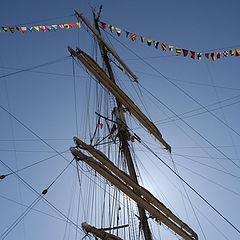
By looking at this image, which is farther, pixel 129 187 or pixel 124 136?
pixel 124 136

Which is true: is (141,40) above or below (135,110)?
above

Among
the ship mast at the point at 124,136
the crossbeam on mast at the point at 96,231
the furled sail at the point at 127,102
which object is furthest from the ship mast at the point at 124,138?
the crossbeam on mast at the point at 96,231

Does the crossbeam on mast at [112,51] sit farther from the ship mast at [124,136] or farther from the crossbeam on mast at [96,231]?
the crossbeam on mast at [96,231]

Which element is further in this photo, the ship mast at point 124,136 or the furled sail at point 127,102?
the furled sail at point 127,102

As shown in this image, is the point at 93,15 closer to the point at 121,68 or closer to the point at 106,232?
the point at 121,68

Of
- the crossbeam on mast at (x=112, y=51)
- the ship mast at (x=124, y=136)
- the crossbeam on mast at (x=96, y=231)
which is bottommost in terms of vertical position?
the crossbeam on mast at (x=96, y=231)

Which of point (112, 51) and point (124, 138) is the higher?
point (112, 51)

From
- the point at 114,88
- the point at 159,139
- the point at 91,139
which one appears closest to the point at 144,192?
the point at 91,139

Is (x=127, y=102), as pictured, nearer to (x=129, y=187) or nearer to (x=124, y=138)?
(x=124, y=138)

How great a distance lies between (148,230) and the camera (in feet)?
38.1

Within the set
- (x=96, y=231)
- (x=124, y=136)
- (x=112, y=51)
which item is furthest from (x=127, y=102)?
(x=96, y=231)

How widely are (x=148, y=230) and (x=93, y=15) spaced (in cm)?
1216

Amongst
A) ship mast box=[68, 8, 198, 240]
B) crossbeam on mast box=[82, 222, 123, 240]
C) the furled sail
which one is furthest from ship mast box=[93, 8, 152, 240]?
crossbeam on mast box=[82, 222, 123, 240]

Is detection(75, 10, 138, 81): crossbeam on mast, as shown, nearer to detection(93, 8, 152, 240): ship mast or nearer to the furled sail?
detection(93, 8, 152, 240): ship mast
